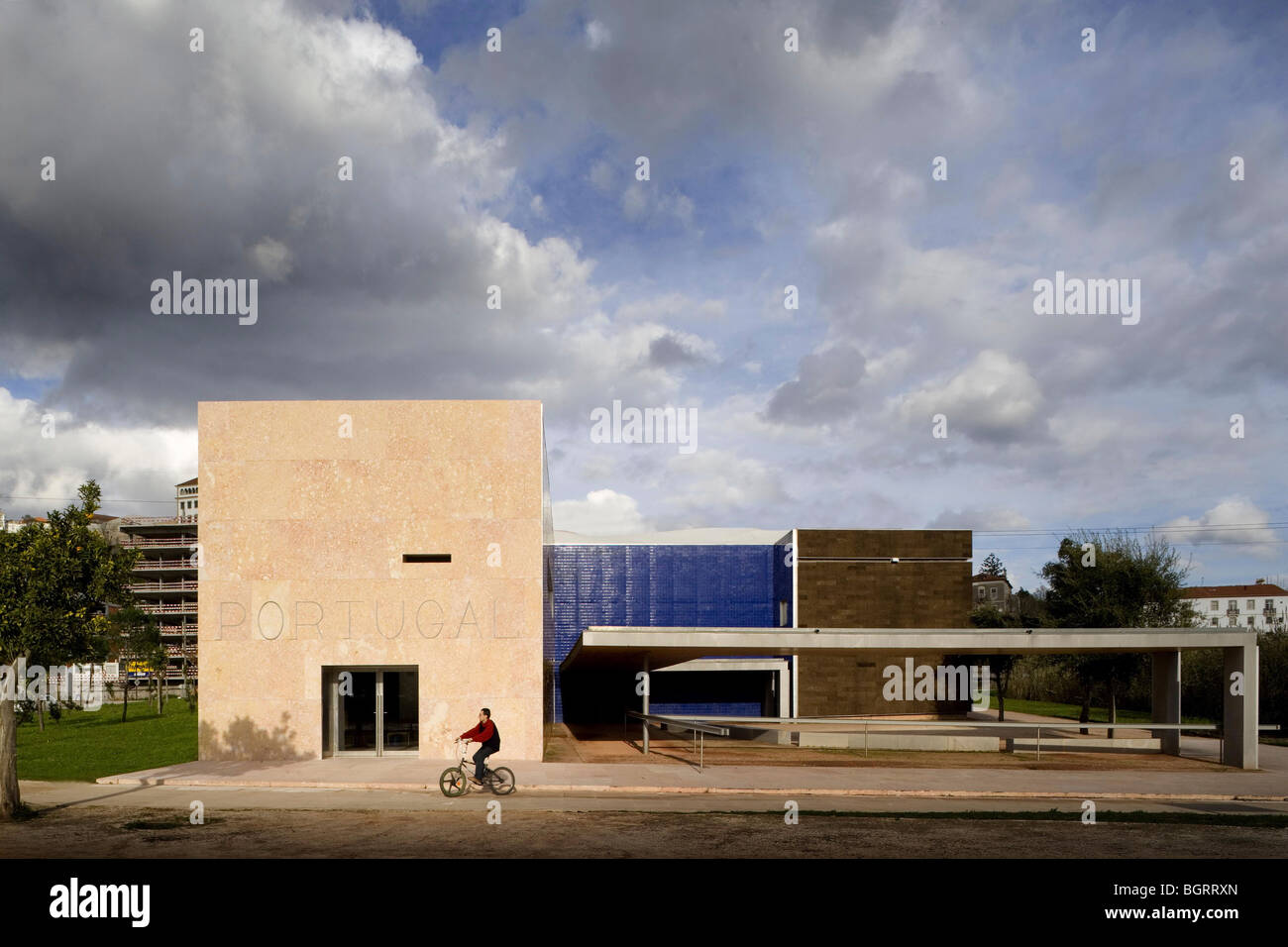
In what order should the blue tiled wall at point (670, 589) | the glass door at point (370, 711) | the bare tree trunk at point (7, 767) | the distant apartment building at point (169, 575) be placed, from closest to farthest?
1. the bare tree trunk at point (7, 767)
2. the glass door at point (370, 711)
3. the blue tiled wall at point (670, 589)
4. the distant apartment building at point (169, 575)

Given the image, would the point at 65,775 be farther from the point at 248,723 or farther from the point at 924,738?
the point at 924,738

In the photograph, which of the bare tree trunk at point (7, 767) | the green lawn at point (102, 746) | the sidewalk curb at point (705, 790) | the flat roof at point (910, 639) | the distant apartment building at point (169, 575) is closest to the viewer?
the bare tree trunk at point (7, 767)

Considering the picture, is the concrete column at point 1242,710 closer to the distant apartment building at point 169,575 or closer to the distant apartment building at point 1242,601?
the distant apartment building at point 169,575

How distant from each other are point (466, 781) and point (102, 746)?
16.0m

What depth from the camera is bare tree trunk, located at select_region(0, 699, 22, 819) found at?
1332 cm

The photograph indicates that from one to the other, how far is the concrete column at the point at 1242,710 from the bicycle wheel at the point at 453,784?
2001cm

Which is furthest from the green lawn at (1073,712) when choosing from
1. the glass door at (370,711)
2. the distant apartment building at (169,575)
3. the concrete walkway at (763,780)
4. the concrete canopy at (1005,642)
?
the distant apartment building at (169,575)

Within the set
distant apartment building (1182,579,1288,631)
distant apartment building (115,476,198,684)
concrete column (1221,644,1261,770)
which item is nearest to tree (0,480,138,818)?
concrete column (1221,644,1261,770)

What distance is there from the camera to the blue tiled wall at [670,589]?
3888 centimetres

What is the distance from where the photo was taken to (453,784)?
16188 mm

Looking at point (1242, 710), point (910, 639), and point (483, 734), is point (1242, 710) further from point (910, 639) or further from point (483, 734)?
point (483, 734)

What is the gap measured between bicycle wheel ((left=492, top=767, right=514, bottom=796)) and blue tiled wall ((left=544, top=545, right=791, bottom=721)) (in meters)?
21.3
